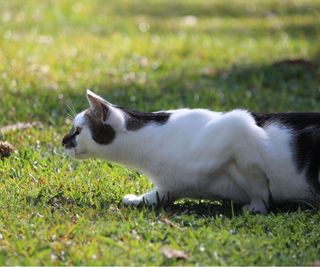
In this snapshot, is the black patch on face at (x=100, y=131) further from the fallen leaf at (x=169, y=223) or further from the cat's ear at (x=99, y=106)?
the fallen leaf at (x=169, y=223)

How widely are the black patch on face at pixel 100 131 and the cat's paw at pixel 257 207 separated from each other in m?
1.06

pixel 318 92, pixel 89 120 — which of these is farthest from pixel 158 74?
pixel 89 120

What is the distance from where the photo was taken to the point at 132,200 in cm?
543

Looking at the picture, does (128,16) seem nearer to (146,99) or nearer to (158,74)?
(158,74)

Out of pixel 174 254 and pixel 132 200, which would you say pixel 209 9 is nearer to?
pixel 132 200

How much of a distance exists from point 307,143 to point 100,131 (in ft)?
4.70

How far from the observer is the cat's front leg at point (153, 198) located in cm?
544

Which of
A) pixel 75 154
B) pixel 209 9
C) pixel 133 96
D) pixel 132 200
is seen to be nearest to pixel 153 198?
pixel 132 200

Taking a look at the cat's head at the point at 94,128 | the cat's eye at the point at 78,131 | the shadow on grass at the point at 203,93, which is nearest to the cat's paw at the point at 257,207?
the cat's head at the point at 94,128

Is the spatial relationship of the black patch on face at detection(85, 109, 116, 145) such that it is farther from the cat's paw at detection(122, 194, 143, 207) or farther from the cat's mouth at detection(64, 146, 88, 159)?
the cat's paw at detection(122, 194, 143, 207)

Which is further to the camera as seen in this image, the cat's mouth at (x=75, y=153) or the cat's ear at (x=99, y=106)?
the cat's mouth at (x=75, y=153)

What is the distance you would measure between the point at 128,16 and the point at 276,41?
337 centimetres

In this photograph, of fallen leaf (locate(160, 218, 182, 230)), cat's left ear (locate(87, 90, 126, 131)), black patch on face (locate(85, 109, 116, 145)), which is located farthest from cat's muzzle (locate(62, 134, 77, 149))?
fallen leaf (locate(160, 218, 182, 230))

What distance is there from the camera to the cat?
528 centimetres
